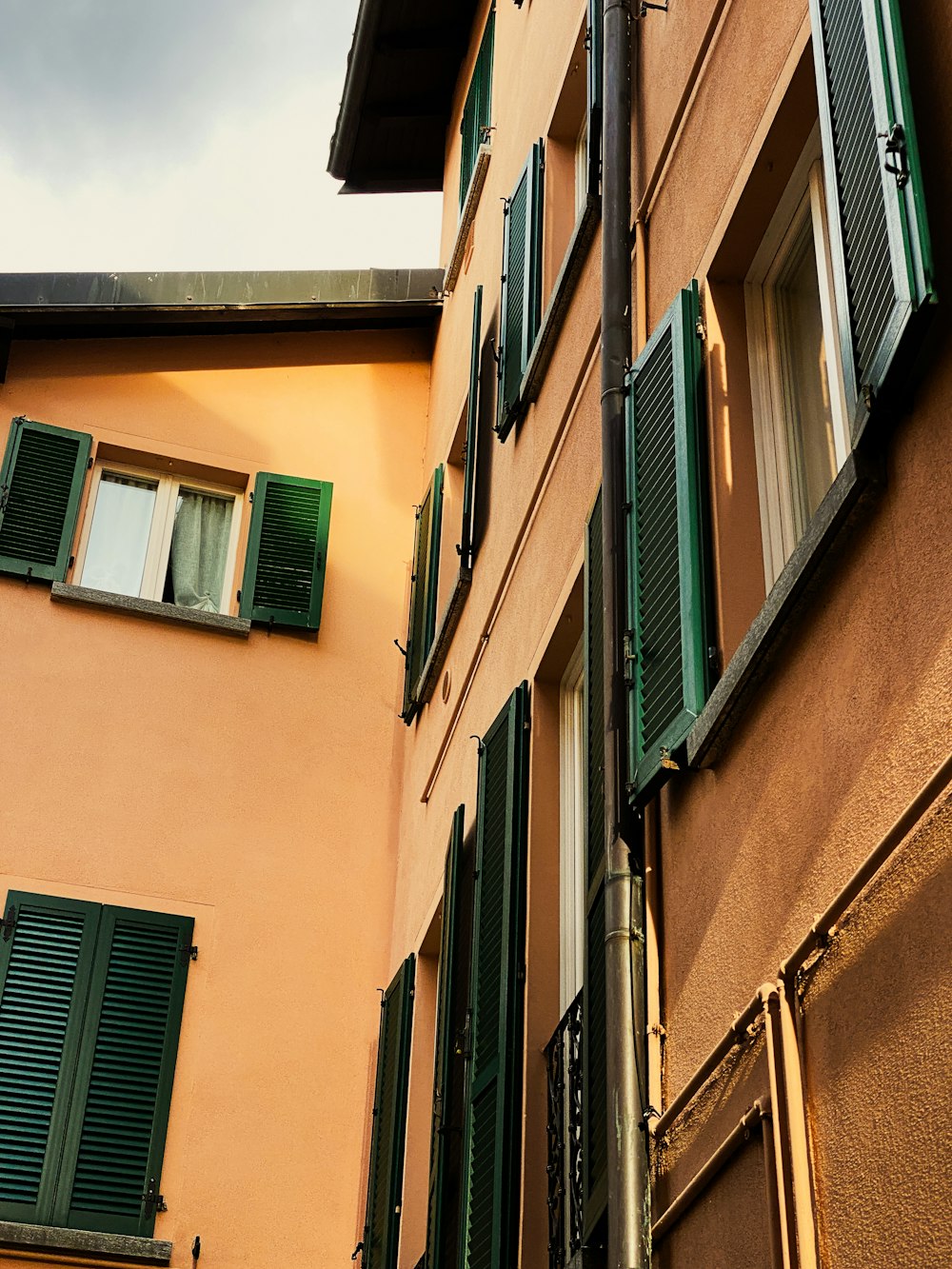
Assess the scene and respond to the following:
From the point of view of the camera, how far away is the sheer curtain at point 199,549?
10.9 m

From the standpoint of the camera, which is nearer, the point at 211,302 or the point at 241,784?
the point at 241,784

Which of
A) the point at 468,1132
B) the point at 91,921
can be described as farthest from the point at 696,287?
the point at 91,921

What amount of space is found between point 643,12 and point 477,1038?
3.86m

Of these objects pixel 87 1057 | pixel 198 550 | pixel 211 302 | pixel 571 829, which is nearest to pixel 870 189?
pixel 571 829

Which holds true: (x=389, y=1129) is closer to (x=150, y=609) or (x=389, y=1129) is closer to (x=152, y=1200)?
(x=152, y=1200)

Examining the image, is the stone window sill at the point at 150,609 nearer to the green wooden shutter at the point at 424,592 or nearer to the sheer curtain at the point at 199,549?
the sheer curtain at the point at 199,549

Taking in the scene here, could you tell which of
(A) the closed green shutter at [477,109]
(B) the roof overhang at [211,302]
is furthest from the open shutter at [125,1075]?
(A) the closed green shutter at [477,109]

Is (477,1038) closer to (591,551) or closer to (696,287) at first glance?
(591,551)

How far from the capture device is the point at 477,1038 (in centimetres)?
654

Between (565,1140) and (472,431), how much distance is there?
4688 millimetres

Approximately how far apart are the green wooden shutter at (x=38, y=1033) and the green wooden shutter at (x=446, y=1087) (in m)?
2.35

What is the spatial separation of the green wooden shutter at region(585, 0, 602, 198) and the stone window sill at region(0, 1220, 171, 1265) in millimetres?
5222

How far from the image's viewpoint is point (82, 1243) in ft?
27.3

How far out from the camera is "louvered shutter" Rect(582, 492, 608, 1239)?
16.3ft
